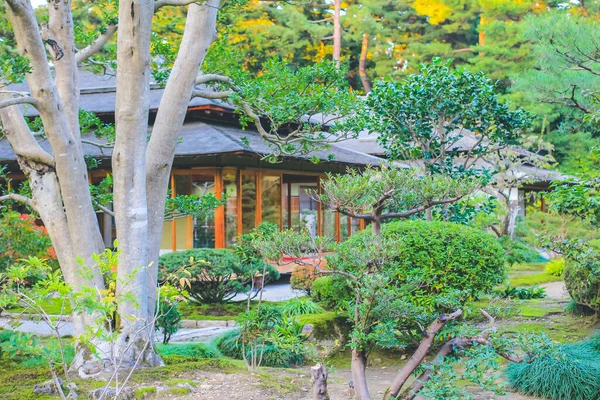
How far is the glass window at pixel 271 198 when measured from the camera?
15.8 m

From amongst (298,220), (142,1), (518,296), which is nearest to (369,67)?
(298,220)

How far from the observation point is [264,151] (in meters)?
13.7

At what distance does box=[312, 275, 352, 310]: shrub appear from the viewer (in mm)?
7267

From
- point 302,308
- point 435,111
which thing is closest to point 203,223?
point 302,308

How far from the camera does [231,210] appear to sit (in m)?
14.8

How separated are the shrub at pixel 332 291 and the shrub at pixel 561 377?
6.26 feet

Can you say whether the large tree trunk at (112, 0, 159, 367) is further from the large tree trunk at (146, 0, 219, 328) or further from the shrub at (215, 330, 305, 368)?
the shrub at (215, 330, 305, 368)

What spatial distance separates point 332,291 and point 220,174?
7.33m

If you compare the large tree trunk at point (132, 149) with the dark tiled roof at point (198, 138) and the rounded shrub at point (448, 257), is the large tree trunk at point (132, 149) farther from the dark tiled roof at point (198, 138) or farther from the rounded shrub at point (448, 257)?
the dark tiled roof at point (198, 138)

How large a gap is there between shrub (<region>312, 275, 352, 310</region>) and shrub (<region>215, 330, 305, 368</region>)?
0.79 meters

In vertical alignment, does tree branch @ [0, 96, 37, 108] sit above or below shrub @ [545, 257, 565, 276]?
above

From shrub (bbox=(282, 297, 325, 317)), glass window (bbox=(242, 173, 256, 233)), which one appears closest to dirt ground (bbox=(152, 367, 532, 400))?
shrub (bbox=(282, 297, 325, 317))

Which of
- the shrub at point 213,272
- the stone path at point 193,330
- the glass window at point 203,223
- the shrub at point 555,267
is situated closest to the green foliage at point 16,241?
the stone path at point 193,330

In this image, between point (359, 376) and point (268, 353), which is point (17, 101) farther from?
point (268, 353)
